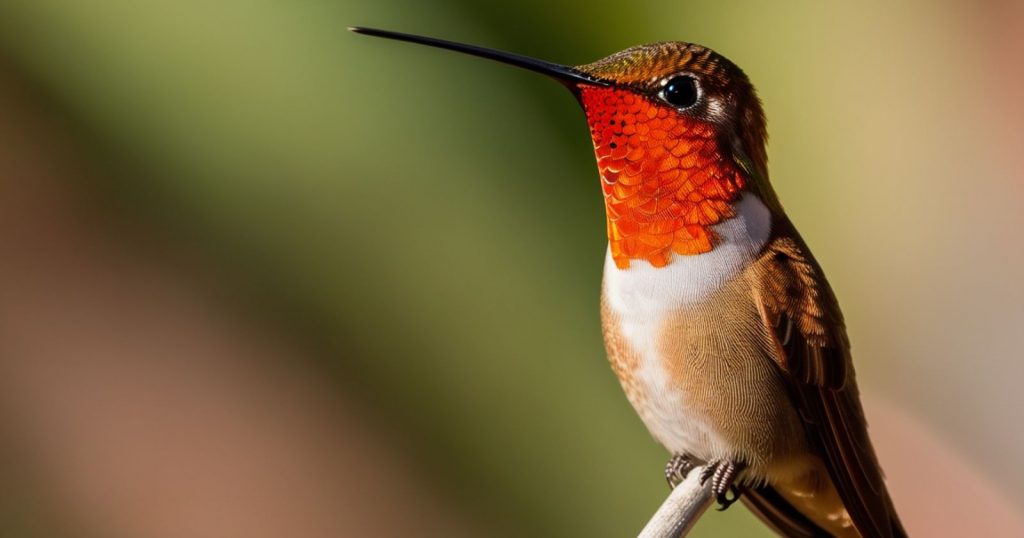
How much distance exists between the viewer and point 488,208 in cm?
211

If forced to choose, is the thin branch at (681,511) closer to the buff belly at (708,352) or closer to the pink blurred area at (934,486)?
the buff belly at (708,352)

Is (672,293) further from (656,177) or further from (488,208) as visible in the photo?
(488,208)

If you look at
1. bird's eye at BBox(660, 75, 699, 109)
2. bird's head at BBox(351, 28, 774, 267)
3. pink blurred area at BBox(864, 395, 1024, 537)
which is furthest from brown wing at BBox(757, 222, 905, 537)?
pink blurred area at BBox(864, 395, 1024, 537)

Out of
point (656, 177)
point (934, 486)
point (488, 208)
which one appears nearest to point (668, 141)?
point (656, 177)

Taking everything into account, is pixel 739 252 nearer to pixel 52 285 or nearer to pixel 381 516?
pixel 381 516

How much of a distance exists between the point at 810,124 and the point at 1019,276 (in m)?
0.59

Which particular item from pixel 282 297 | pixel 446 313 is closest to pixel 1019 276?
pixel 446 313

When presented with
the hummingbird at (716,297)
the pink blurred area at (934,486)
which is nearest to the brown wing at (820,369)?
the hummingbird at (716,297)

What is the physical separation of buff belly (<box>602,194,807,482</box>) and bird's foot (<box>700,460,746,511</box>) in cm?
1

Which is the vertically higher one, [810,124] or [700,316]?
[810,124]

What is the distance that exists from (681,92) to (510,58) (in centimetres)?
24

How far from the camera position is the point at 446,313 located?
2135 mm

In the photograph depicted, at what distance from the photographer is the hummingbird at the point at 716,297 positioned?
1.12m

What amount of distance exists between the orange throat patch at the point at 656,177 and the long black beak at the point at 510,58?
2cm
